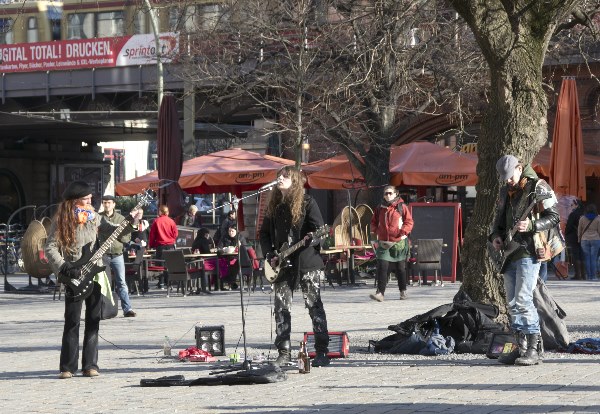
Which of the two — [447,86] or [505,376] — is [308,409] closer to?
[505,376]

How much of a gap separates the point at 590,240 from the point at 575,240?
676 mm

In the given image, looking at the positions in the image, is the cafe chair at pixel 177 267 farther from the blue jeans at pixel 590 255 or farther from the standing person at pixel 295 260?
the standing person at pixel 295 260

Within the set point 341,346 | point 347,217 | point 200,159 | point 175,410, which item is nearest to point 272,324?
point 341,346

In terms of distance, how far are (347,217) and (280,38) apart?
11.7 ft

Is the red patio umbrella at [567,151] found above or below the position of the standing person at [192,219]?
above

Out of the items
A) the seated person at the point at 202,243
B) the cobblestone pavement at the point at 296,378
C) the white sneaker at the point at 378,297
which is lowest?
the cobblestone pavement at the point at 296,378

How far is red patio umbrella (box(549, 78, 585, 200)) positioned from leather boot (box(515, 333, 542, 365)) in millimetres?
12340

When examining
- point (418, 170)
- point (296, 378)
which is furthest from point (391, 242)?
point (296, 378)

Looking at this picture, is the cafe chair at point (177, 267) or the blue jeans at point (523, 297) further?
the cafe chair at point (177, 267)

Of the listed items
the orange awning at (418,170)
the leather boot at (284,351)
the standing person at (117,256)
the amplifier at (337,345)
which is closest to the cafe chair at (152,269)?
the orange awning at (418,170)

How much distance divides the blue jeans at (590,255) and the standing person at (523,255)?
→ 15.9m

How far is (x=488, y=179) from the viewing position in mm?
13000

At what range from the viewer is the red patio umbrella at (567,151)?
76.9ft

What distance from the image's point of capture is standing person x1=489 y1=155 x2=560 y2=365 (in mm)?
11031
